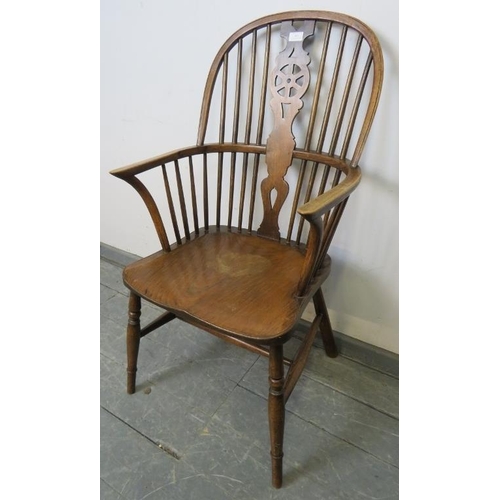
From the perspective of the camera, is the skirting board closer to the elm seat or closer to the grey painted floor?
the grey painted floor

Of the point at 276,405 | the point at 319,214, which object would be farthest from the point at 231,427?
the point at 319,214

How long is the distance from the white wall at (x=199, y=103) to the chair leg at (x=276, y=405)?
1.63 ft

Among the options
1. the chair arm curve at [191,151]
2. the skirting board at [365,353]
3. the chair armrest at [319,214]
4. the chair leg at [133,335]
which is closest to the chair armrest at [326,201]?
the chair armrest at [319,214]

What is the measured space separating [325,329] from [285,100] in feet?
2.38

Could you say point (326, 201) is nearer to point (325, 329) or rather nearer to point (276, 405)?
point (276, 405)

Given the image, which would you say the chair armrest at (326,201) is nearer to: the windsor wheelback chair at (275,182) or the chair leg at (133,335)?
the windsor wheelback chair at (275,182)

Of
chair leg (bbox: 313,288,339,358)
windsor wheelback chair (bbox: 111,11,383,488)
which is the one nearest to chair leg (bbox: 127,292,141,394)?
windsor wheelback chair (bbox: 111,11,383,488)

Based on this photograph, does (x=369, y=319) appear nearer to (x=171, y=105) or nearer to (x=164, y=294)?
(x=164, y=294)

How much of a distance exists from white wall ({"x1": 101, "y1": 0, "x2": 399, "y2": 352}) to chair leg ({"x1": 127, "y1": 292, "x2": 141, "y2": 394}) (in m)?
0.63

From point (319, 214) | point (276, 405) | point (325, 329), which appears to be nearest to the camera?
point (319, 214)

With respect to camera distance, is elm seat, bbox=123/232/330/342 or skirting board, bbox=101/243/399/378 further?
skirting board, bbox=101/243/399/378

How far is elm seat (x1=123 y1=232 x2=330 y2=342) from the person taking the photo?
2.46ft

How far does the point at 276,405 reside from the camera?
0.79 m

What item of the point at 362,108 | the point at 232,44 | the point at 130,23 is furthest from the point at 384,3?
the point at 130,23
